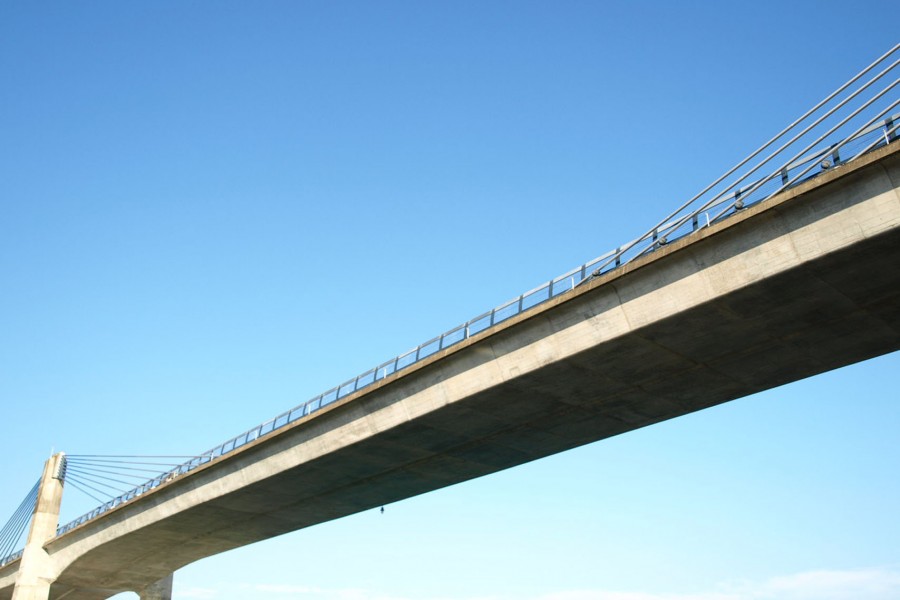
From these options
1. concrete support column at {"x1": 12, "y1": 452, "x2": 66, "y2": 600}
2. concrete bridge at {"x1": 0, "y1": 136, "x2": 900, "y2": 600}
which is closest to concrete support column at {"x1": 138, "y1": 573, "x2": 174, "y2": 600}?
concrete support column at {"x1": 12, "y1": 452, "x2": 66, "y2": 600}

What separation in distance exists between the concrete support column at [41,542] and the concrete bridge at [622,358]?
67.2ft

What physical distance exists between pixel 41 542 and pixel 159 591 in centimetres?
1014

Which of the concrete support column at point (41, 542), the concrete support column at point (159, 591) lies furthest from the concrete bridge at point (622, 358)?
the concrete support column at point (159, 591)

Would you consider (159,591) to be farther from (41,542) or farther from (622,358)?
(622,358)

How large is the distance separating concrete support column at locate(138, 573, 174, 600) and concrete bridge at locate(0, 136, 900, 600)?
2262 centimetres

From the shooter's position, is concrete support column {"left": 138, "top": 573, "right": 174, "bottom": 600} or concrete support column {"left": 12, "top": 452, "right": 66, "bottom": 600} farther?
concrete support column {"left": 138, "top": 573, "right": 174, "bottom": 600}

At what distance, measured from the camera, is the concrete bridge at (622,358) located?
22.3 metres

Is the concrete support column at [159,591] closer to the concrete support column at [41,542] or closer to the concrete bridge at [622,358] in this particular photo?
the concrete support column at [41,542]

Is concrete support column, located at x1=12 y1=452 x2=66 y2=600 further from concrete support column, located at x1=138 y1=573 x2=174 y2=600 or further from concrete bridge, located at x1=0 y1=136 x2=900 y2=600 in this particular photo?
concrete bridge, located at x1=0 y1=136 x2=900 y2=600

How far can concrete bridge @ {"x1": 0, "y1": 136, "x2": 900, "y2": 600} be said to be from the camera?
878 inches

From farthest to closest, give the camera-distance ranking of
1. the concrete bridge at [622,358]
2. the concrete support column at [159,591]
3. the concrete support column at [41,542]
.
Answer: the concrete support column at [159,591]
the concrete support column at [41,542]
the concrete bridge at [622,358]

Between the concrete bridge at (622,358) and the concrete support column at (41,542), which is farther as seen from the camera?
the concrete support column at (41,542)

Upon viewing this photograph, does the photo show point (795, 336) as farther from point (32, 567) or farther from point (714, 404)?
point (32, 567)

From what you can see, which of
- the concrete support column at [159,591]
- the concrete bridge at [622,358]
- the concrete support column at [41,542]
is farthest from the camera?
the concrete support column at [159,591]
